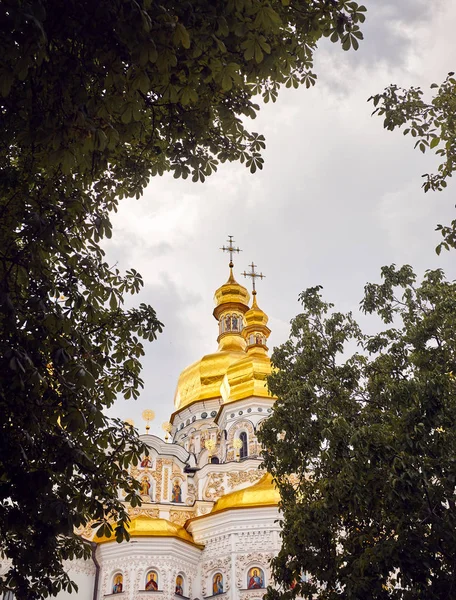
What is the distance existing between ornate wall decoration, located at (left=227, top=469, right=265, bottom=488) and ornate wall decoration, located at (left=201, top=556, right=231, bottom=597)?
356 cm

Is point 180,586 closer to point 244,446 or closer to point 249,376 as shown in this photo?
point 244,446

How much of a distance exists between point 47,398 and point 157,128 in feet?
9.73

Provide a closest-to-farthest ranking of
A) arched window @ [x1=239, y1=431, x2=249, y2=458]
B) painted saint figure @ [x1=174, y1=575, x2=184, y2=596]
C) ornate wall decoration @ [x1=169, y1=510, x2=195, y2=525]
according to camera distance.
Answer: painted saint figure @ [x1=174, y1=575, x2=184, y2=596] < ornate wall decoration @ [x1=169, y1=510, x2=195, y2=525] < arched window @ [x1=239, y1=431, x2=249, y2=458]

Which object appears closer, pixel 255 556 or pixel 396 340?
pixel 396 340

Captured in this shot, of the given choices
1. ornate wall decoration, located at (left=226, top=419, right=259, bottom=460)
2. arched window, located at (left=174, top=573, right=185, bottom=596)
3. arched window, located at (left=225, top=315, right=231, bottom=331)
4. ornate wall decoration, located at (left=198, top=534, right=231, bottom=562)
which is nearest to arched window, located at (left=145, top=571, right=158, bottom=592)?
arched window, located at (left=174, top=573, right=185, bottom=596)

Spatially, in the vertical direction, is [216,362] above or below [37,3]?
above

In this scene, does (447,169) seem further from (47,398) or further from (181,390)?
(181,390)

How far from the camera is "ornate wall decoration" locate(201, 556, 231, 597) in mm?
19547

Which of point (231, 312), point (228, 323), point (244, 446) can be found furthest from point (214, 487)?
point (231, 312)

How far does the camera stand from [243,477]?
76.7ft

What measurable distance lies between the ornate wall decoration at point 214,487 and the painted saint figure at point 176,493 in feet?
3.59

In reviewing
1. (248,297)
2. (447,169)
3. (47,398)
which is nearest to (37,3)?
(47,398)

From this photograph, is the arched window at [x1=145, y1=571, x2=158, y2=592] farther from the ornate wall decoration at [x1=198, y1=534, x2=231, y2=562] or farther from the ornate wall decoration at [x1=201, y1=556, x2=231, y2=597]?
the ornate wall decoration at [x1=198, y1=534, x2=231, y2=562]

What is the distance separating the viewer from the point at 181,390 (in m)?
32.0
